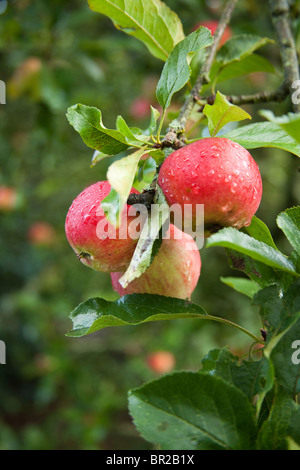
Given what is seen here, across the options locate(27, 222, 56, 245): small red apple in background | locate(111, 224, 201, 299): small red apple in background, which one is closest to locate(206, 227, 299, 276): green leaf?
locate(111, 224, 201, 299): small red apple in background

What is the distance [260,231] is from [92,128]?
22cm

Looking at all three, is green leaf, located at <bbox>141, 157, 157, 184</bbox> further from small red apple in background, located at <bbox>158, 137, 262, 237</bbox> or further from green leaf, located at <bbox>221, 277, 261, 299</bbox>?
green leaf, located at <bbox>221, 277, 261, 299</bbox>

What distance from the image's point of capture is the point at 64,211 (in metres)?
2.96

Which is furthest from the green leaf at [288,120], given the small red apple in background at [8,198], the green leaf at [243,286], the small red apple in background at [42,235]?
the small red apple in background at [42,235]

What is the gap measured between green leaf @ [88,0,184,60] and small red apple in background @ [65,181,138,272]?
0.29 meters

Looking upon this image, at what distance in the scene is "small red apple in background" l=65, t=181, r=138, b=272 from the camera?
1.57 feet

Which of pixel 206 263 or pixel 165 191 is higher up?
pixel 165 191

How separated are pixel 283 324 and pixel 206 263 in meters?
1.79

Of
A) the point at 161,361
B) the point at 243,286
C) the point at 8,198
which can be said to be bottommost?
the point at 161,361

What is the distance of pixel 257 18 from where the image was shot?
1648 millimetres

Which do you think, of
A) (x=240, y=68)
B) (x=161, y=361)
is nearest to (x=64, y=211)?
(x=161, y=361)

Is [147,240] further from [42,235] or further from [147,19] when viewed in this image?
[42,235]
